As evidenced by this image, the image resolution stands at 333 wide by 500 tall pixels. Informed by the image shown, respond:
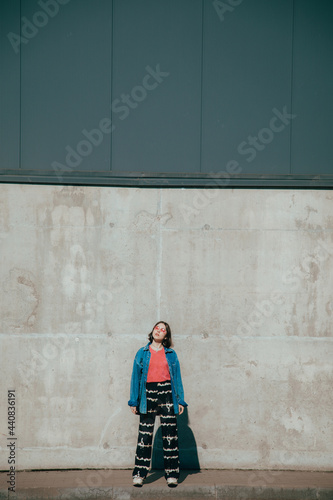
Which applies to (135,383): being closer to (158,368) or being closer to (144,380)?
(144,380)

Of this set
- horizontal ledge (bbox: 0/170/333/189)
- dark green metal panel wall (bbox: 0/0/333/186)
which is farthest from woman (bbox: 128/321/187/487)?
dark green metal panel wall (bbox: 0/0/333/186)

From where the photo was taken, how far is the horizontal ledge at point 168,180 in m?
6.92

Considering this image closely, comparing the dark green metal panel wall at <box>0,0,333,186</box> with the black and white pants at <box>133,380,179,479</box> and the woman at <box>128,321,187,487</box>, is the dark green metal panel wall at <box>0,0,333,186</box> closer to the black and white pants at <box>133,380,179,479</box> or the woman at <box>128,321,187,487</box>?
the woman at <box>128,321,187,487</box>

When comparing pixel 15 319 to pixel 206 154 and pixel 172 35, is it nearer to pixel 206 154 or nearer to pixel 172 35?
pixel 206 154

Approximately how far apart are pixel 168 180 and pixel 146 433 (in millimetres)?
3004

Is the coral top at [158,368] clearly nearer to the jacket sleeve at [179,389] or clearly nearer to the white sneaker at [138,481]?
the jacket sleeve at [179,389]

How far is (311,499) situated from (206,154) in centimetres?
420

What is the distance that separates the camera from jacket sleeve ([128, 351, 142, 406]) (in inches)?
248

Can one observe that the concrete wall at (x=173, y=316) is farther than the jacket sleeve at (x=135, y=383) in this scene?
Yes

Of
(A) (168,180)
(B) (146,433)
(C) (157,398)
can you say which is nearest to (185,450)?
(B) (146,433)

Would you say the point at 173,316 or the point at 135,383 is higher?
the point at 173,316

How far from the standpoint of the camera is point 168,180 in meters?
6.95

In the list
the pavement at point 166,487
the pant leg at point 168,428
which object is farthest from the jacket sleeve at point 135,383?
the pavement at point 166,487

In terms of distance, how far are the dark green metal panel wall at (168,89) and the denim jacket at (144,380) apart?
6.97ft
